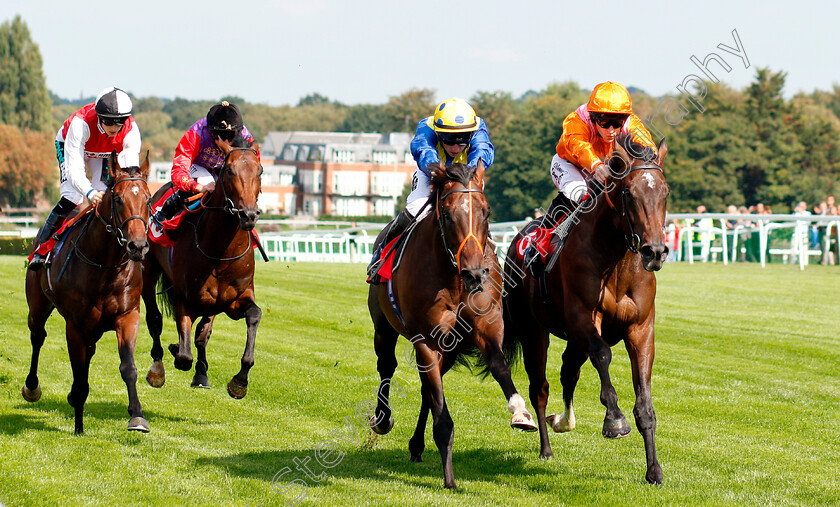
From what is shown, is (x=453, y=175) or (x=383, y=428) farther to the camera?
(x=383, y=428)

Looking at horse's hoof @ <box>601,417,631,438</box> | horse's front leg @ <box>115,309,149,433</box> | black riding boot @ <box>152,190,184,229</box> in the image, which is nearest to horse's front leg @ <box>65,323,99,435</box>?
horse's front leg @ <box>115,309,149,433</box>

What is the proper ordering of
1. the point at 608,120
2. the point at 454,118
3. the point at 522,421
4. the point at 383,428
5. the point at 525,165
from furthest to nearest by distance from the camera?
the point at 525,165 → the point at 383,428 → the point at 608,120 → the point at 454,118 → the point at 522,421

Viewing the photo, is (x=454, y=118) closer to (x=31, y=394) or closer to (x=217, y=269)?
(x=217, y=269)

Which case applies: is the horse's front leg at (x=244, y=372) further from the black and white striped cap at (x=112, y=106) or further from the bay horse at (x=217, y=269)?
the black and white striped cap at (x=112, y=106)

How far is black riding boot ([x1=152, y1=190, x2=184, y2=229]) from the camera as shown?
28.7 ft

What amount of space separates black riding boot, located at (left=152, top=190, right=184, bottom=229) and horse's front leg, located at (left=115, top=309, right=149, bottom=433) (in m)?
1.38

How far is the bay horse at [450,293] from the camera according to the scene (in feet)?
18.8

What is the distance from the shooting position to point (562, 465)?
6719 millimetres

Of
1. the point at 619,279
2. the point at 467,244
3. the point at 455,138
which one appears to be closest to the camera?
the point at 467,244

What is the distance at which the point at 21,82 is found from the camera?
251 feet

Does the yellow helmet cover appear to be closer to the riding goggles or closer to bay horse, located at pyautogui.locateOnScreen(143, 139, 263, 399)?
the riding goggles

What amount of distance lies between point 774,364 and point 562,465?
478 cm

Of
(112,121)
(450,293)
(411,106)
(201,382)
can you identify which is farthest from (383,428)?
(411,106)

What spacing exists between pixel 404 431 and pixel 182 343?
6.53ft
